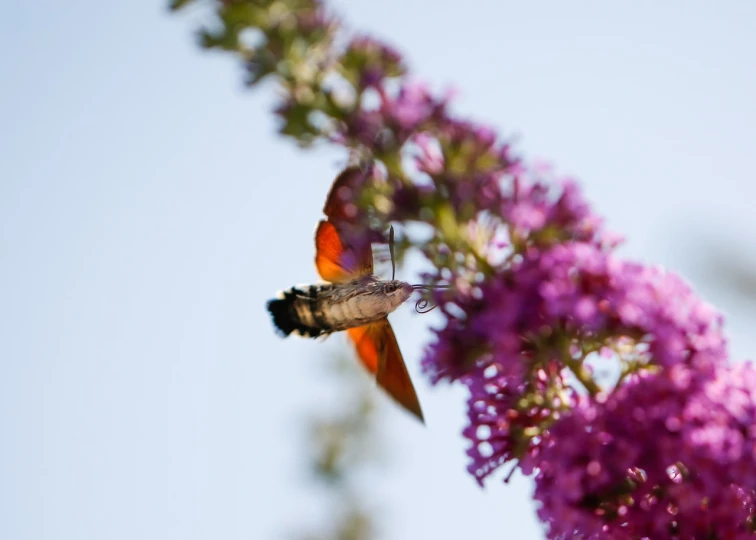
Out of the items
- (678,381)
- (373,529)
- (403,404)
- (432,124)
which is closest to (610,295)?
(678,381)

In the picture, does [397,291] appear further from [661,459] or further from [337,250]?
[661,459]

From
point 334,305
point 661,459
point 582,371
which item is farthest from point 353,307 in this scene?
point 661,459

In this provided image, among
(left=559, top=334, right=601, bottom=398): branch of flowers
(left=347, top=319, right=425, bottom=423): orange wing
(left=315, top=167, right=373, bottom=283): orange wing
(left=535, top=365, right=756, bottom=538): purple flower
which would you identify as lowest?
(left=535, top=365, right=756, bottom=538): purple flower

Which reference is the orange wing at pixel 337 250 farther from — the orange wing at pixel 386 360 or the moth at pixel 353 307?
the orange wing at pixel 386 360

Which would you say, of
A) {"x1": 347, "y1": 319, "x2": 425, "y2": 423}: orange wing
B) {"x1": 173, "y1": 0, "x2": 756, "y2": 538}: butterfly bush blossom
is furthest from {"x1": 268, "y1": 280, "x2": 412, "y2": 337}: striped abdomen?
{"x1": 173, "y1": 0, "x2": 756, "y2": 538}: butterfly bush blossom

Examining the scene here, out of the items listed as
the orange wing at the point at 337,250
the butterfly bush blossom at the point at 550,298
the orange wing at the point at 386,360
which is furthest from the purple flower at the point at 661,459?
the orange wing at the point at 337,250

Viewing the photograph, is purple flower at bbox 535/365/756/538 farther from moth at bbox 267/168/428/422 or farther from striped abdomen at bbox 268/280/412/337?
striped abdomen at bbox 268/280/412/337
